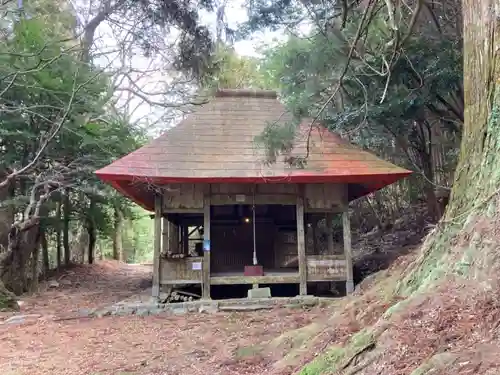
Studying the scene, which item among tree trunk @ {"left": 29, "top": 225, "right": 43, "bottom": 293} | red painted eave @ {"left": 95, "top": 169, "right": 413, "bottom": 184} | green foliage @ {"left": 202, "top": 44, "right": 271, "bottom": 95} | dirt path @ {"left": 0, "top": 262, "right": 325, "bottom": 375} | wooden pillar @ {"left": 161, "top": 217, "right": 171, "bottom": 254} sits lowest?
dirt path @ {"left": 0, "top": 262, "right": 325, "bottom": 375}

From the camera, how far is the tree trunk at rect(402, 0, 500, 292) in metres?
2.93

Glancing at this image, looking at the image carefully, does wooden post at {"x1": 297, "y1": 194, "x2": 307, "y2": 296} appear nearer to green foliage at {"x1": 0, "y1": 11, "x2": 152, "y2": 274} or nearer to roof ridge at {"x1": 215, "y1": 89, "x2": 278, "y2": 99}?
roof ridge at {"x1": 215, "y1": 89, "x2": 278, "y2": 99}

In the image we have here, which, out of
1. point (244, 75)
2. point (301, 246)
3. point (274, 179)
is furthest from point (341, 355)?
point (244, 75)

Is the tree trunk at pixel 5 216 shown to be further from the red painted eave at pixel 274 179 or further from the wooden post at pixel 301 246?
the wooden post at pixel 301 246

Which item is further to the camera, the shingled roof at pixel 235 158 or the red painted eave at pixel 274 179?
the shingled roof at pixel 235 158

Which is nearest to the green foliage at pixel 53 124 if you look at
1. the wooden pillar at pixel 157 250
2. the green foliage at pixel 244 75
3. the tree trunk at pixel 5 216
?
the tree trunk at pixel 5 216

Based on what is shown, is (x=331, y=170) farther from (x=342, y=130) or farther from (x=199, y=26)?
(x=199, y=26)

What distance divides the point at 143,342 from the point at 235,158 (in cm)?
435

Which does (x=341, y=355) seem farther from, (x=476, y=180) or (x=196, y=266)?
(x=196, y=266)

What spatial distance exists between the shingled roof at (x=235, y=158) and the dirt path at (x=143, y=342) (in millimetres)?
2570

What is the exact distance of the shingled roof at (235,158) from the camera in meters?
8.48

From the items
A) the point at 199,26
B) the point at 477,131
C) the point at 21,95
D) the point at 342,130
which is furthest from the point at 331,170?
the point at 21,95

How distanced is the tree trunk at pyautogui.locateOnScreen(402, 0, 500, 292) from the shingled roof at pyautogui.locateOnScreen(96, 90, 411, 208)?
3.93 m

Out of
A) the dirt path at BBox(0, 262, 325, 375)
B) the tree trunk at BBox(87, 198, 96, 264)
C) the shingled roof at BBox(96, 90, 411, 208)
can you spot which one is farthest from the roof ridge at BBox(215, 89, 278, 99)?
the tree trunk at BBox(87, 198, 96, 264)
